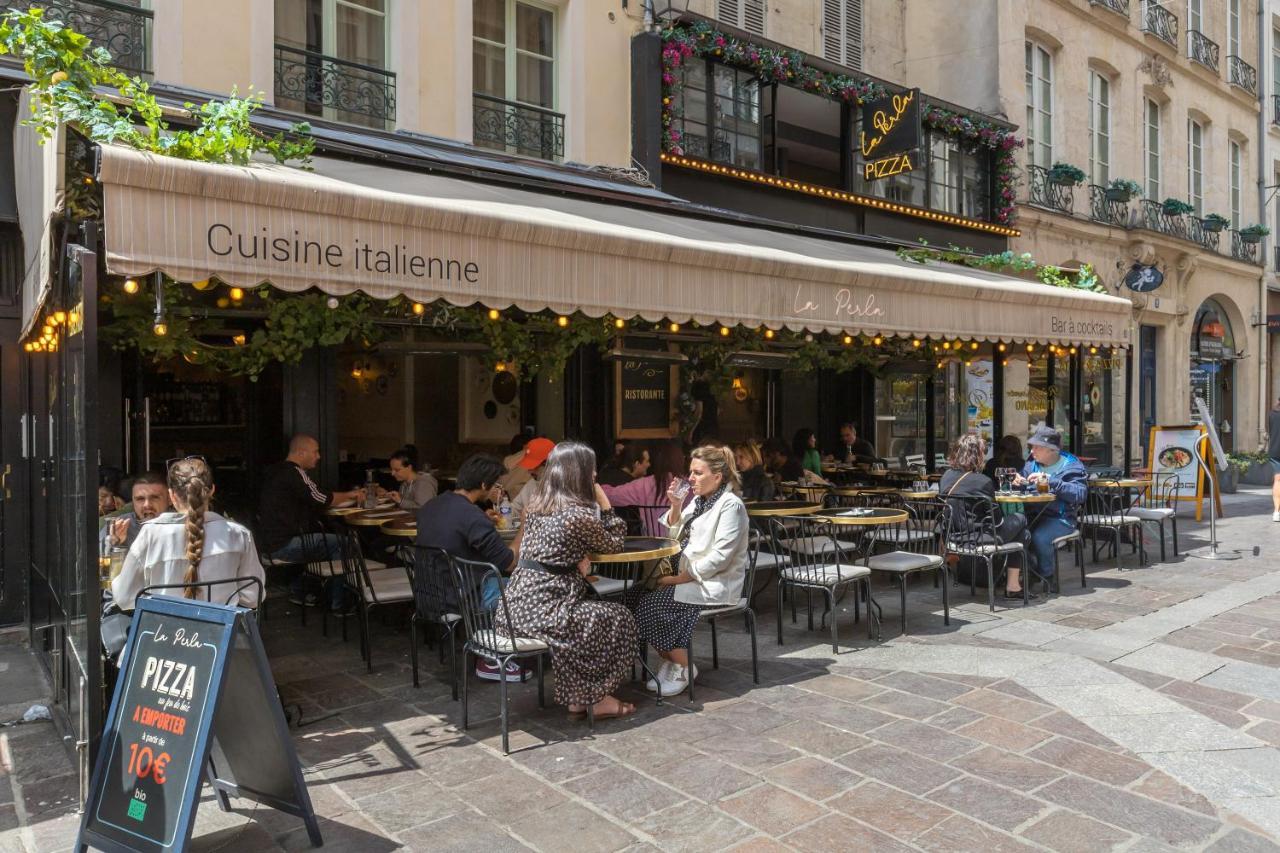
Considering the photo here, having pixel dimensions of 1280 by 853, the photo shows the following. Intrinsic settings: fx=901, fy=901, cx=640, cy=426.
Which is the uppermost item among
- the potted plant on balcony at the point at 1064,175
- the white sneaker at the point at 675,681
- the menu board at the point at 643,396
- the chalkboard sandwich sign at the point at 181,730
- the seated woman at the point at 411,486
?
the potted plant on balcony at the point at 1064,175

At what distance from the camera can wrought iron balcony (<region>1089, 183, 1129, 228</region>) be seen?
17.1 metres

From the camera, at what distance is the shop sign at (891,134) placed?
40.5 ft

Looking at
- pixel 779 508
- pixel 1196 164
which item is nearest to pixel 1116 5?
pixel 1196 164

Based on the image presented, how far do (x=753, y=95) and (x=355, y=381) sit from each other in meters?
6.40

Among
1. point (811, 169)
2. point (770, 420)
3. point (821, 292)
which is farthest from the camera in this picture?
point (811, 169)

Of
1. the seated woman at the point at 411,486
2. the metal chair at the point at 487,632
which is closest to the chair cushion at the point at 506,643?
the metal chair at the point at 487,632

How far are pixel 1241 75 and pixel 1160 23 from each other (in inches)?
188

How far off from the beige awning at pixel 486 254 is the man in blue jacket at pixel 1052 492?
4.07 feet

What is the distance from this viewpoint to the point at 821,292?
6.36 meters

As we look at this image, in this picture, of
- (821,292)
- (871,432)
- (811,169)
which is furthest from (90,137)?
(811,169)

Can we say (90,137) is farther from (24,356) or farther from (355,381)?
(355,381)

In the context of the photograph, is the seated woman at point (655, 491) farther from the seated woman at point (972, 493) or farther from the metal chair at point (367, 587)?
the seated woman at point (972, 493)

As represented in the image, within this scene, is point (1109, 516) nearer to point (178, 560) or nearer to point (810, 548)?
point (810, 548)

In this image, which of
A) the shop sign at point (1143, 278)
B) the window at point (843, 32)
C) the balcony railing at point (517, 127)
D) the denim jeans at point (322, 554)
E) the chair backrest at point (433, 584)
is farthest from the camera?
the shop sign at point (1143, 278)
